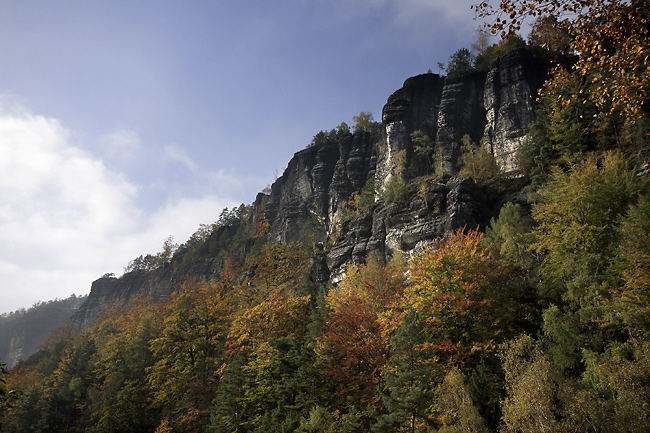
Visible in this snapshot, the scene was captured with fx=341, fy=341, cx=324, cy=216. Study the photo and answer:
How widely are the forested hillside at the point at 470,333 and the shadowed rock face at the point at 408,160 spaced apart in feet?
4.61

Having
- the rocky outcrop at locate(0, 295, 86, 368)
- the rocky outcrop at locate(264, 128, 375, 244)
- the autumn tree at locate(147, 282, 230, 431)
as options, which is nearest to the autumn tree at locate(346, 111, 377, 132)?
the rocky outcrop at locate(264, 128, 375, 244)

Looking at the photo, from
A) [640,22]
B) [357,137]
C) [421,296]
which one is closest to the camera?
[640,22]

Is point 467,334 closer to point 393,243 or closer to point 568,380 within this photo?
point 568,380

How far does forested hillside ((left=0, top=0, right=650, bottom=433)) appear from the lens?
14677mm

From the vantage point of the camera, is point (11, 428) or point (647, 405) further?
point (11, 428)

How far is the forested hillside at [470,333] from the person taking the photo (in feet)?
48.2

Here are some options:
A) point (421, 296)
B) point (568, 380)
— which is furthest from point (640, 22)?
point (421, 296)

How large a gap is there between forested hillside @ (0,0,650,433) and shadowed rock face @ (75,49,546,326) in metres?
1.41

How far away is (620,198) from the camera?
1061 inches

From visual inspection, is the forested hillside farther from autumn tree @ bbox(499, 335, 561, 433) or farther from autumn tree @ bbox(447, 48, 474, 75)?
autumn tree @ bbox(447, 48, 474, 75)

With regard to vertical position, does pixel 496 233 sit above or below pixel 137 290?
below

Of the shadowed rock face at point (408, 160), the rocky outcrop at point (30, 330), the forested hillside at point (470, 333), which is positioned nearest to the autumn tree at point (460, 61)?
the shadowed rock face at point (408, 160)

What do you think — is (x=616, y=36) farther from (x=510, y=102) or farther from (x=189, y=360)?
(x=510, y=102)

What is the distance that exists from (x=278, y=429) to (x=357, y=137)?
69.8 metres
